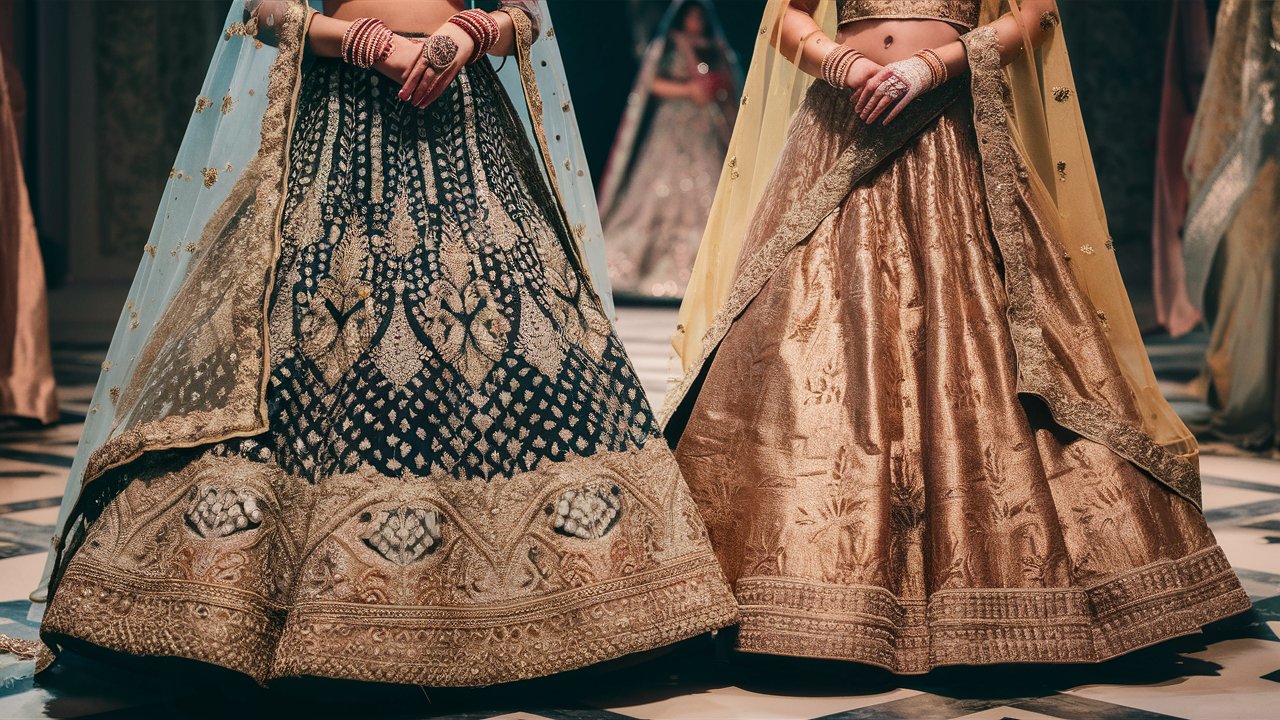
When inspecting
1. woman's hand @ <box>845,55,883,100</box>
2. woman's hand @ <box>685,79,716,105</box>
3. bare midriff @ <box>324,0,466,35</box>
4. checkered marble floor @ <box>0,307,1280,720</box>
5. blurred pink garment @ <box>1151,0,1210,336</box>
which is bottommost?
checkered marble floor @ <box>0,307,1280,720</box>

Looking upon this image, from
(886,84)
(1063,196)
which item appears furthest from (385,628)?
(1063,196)

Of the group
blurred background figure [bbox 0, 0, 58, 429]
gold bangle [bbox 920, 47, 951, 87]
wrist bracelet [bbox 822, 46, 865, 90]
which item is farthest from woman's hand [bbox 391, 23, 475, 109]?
blurred background figure [bbox 0, 0, 58, 429]

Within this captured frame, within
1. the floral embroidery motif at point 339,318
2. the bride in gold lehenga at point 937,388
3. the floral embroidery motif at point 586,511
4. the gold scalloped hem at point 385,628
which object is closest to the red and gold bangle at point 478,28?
the floral embroidery motif at point 339,318

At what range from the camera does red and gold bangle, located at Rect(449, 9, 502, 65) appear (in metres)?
2.69

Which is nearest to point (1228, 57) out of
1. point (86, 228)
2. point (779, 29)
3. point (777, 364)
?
point (779, 29)

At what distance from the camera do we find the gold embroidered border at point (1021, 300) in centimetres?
268

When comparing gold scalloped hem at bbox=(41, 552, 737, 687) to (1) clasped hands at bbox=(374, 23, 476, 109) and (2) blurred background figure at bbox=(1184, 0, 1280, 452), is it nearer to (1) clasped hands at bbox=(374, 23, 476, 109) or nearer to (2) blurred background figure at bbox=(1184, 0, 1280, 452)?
(1) clasped hands at bbox=(374, 23, 476, 109)

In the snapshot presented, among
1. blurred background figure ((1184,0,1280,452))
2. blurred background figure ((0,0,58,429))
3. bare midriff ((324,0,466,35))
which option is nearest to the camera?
bare midriff ((324,0,466,35))

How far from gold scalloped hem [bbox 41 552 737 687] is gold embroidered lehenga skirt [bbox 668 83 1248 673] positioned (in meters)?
0.19

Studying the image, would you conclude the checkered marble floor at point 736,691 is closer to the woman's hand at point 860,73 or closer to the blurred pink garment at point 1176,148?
the woman's hand at point 860,73

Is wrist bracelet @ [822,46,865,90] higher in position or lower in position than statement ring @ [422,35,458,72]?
higher

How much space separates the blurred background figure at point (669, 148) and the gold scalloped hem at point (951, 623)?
7.40 meters

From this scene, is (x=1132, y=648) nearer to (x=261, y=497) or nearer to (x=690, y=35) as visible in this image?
(x=261, y=497)

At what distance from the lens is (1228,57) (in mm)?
4980
